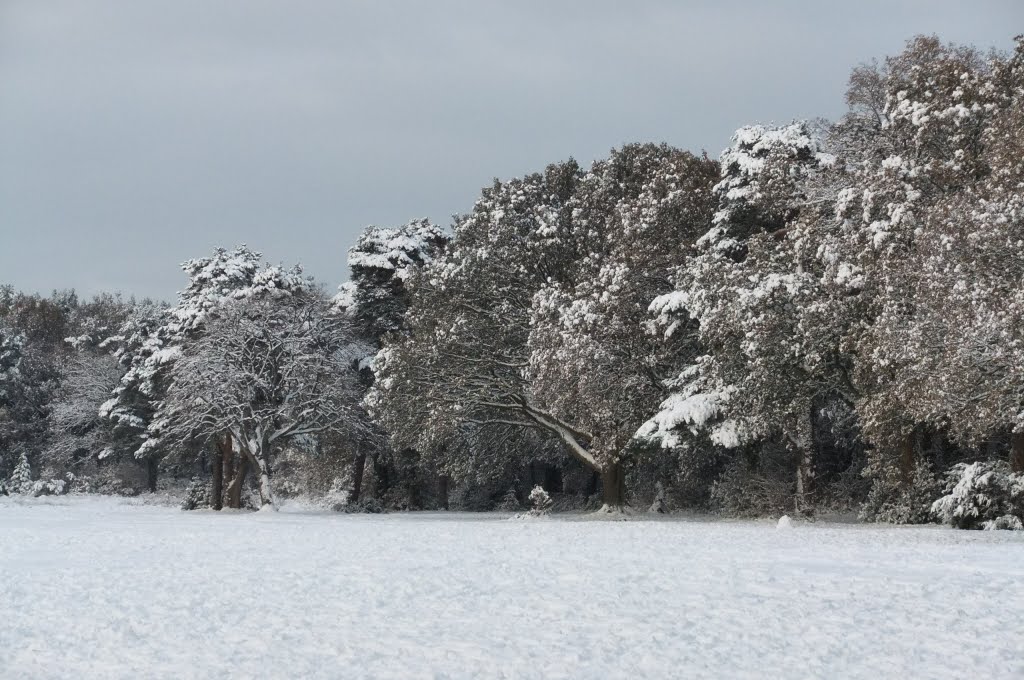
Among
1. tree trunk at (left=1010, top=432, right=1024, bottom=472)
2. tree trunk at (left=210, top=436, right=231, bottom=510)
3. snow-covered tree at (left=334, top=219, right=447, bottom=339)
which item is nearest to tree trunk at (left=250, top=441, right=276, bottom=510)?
tree trunk at (left=210, top=436, right=231, bottom=510)

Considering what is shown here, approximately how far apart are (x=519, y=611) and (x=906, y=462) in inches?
691

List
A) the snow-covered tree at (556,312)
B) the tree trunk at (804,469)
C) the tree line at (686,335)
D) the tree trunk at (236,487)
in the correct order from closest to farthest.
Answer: the tree line at (686,335) < the tree trunk at (804,469) < the snow-covered tree at (556,312) < the tree trunk at (236,487)

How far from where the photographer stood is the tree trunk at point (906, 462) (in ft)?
81.0

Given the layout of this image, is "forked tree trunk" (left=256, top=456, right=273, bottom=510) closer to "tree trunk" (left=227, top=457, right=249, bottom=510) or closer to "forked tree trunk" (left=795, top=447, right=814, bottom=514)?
"tree trunk" (left=227, top=457, right=249, bottom=510)

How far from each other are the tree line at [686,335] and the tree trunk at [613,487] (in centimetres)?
10

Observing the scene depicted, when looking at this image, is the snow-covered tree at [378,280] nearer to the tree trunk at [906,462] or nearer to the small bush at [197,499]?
the small bush at [197,499]

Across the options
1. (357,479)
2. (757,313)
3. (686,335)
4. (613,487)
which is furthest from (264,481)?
(757,313)

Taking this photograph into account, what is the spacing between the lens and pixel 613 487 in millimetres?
31953

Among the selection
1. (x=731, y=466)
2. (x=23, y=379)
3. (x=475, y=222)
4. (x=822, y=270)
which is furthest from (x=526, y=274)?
(x=23, y=379)

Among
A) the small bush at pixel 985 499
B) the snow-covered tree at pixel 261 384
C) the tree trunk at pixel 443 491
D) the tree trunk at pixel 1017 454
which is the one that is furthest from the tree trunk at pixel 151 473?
the tree trunk at pixel 1017 454

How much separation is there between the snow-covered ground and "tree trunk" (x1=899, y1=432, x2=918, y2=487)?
288 inches

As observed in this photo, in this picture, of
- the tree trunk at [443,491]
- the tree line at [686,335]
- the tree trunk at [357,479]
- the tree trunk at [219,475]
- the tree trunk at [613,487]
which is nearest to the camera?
the tree line at [686,335]

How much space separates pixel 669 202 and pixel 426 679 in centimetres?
2322

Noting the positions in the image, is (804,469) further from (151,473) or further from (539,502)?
(151,473)
